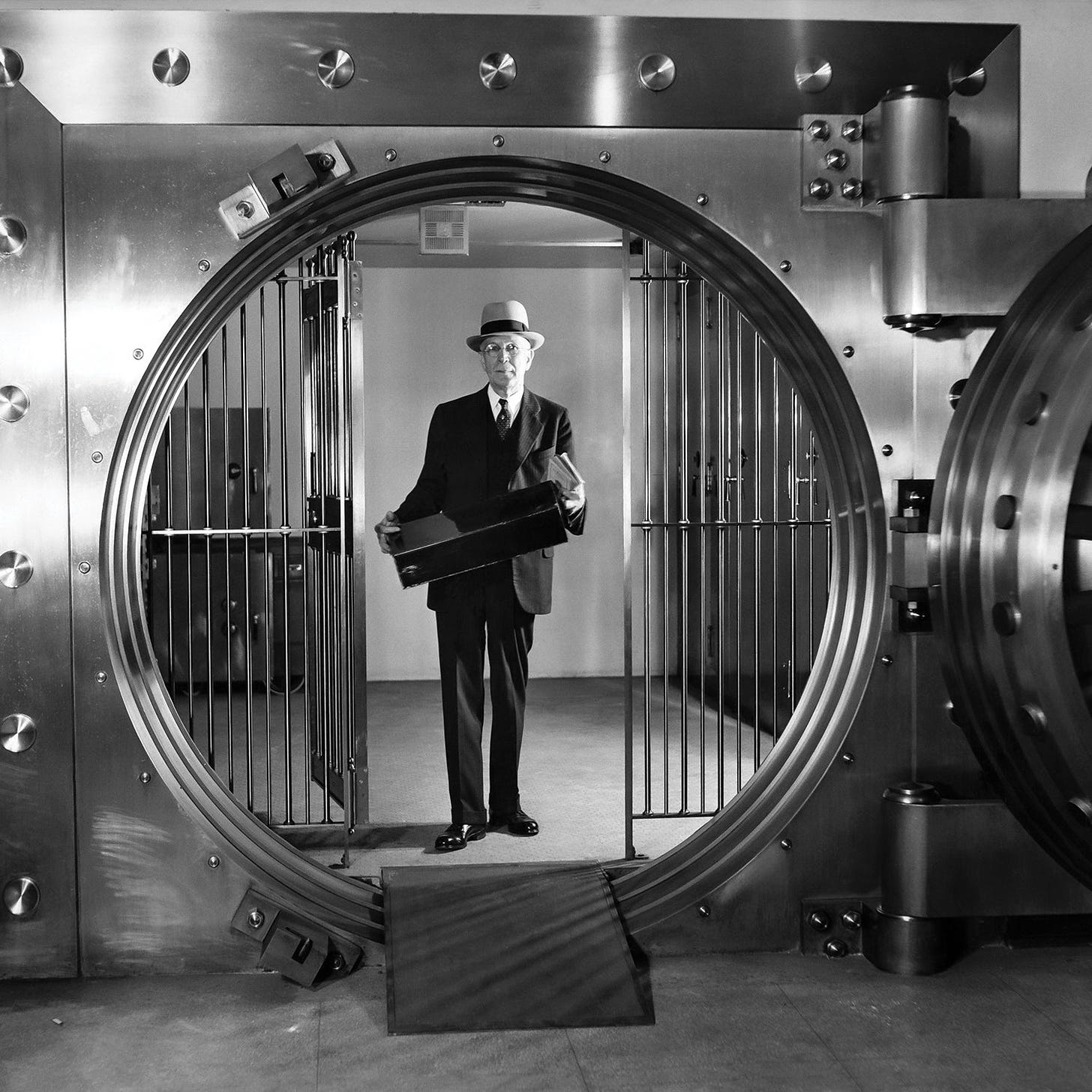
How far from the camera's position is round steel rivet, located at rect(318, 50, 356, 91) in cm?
227

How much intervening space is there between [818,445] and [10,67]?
5.49 feet

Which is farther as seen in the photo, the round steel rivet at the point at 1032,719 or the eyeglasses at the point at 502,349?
the eyeglasses at the point at 502,349

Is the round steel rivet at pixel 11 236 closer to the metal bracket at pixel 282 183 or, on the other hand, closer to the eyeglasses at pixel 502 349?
the metal bracket at pixel 282 183

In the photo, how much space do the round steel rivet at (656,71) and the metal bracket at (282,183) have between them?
56 cm

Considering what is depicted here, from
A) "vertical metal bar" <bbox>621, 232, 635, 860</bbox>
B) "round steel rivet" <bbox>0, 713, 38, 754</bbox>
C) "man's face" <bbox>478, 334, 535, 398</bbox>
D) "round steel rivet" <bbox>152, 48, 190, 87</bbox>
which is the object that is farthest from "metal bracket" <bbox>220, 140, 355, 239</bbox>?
"man's face" <bbox>478, 334, 535, 398</bbox>

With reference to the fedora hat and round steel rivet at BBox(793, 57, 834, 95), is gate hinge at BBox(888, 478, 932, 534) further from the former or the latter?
the fedora hat

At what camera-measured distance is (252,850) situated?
2.47 meters

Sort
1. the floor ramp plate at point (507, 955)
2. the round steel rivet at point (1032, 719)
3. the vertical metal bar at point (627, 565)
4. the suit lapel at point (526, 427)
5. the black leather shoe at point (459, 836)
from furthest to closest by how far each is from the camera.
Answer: the suit lapel at point (526, 427) < the black leather shoe at point (459, 836) < the vertical metal bar at point (627, 565) < the floor ramp plate at point (507, 955) < the round steel rivet at point (1032, 719)

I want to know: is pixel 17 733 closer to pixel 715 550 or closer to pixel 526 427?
pixel 526 427

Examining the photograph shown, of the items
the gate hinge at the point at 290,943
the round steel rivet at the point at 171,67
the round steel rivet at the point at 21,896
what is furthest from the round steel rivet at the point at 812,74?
the round steel rivet at the point at 21,896

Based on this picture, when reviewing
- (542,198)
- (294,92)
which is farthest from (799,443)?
(294,92)

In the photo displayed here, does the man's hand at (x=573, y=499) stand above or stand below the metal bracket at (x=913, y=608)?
above

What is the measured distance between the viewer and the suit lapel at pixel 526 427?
12.3ft

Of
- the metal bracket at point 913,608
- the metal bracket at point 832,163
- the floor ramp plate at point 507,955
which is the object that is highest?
the metal bracket at point 832,163
